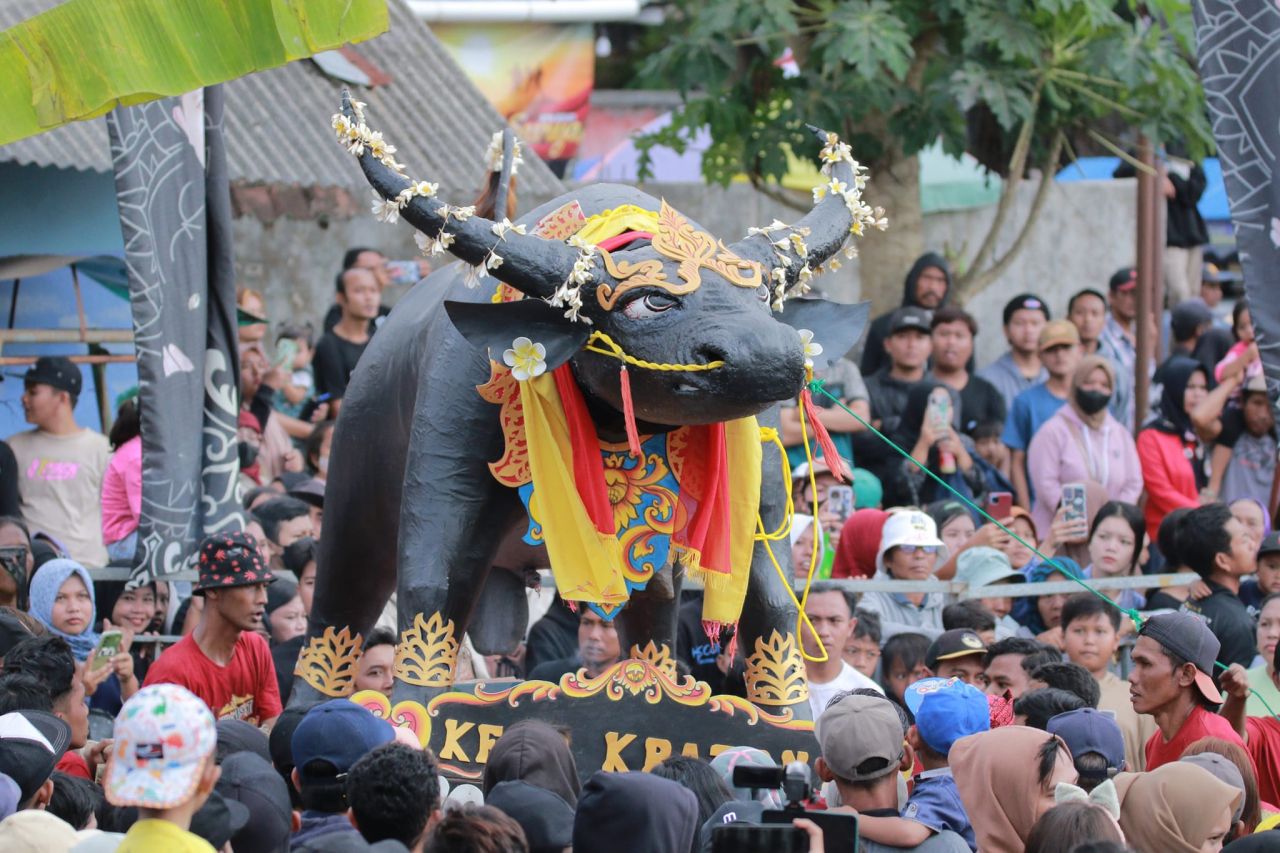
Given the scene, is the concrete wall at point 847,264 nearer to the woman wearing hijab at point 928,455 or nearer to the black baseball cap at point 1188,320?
the black baseball cap at point 1188,320

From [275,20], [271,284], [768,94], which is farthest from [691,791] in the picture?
[271,284]

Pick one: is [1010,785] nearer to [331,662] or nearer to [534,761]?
[534,761]

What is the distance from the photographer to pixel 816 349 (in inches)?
291

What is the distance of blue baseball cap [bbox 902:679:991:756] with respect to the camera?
6.44 m

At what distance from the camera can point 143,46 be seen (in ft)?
23.6

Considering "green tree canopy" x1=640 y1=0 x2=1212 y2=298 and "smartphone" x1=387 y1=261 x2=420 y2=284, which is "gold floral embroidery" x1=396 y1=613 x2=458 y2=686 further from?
"smartphone" x1=387 y1=261 x2=420 y2=284

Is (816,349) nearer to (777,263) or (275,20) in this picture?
(777,263)

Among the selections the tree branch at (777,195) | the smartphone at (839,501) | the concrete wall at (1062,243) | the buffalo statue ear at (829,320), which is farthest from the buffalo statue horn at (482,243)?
the concrete wall at (1062,243)

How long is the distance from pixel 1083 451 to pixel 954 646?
372 centimetres

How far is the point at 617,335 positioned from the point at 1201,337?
7.99m

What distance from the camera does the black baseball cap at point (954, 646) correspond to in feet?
28.0

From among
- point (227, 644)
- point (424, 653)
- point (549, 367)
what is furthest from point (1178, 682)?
point (227, 644)

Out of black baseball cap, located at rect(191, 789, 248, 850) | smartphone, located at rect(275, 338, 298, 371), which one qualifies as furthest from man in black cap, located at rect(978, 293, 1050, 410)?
black baseball cap, located at rect(191, 789, 248, 850)

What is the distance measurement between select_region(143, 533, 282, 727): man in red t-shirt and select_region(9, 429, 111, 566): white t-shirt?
9.22 feet
